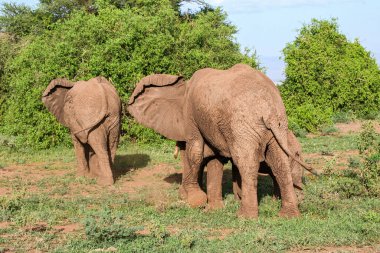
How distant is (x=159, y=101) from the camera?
9047 millimetres

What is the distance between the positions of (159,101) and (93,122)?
1979mm

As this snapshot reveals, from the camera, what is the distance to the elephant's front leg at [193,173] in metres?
8.38

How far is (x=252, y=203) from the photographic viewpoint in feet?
23.8

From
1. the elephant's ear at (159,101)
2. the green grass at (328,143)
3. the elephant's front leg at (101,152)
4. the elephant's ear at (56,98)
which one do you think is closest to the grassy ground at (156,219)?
the elephant's front leg at (101,152)

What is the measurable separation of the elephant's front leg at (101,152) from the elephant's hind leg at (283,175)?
396cm

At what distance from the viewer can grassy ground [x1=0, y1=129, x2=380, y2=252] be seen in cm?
617

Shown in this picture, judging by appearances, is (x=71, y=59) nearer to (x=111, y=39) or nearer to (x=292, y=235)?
(x=111, y=39)

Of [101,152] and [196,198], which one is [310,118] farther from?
[196,198]

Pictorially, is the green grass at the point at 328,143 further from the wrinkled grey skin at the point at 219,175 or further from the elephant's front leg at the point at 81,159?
the wrinkled grey skin at the point at 219,175

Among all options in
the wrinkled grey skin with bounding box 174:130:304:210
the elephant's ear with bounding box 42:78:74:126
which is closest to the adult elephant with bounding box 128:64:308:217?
the wrinkled grey skin with bounding box 174:130:304:210

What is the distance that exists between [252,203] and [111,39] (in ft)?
30.0

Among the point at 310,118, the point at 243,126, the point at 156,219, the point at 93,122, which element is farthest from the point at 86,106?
the point at 310,118

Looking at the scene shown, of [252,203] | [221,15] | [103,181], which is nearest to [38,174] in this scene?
[103,181]

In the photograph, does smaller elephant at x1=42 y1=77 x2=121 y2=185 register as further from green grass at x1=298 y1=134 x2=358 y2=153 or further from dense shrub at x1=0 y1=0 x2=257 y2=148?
green grass at x1=298 y1=134 x2=358 y2=153
